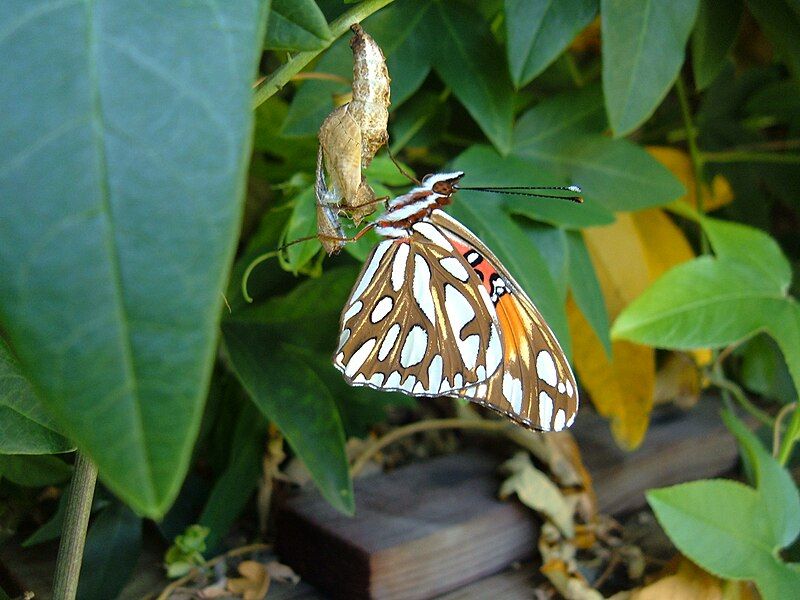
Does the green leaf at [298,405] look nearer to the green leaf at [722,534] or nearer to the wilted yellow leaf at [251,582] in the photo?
the wilted yellow leaf at [251,582]

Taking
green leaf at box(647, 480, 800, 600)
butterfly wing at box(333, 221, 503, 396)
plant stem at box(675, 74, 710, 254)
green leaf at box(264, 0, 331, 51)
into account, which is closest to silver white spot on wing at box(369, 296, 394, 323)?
butterfly wing at box(333, 221, 503, 396)

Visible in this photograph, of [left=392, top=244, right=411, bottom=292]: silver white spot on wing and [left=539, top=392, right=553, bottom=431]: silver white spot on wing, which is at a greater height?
[left=392, top=244, right=411, bottom=292]: silver white spot on wing

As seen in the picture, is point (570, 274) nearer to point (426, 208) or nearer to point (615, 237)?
point (615, 237)

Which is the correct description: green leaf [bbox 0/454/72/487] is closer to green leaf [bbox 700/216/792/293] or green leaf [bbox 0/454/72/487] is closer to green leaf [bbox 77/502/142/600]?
green leaf [bbox 77/502/142/600]

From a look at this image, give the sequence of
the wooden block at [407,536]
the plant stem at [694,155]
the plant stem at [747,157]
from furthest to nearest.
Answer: the plant stem at [747,157] < the plant stem at [694,155] < the wooden block at [407,536]

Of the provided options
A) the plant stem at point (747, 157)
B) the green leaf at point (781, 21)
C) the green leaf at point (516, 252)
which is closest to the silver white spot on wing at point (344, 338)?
the green leaf at point (516, 252)

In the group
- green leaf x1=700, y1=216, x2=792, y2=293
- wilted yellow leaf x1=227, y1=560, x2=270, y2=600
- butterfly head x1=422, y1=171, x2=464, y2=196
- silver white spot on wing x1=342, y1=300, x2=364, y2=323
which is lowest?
wilted yellow leaf x1=227, y1=560, x2=270, y2=600
